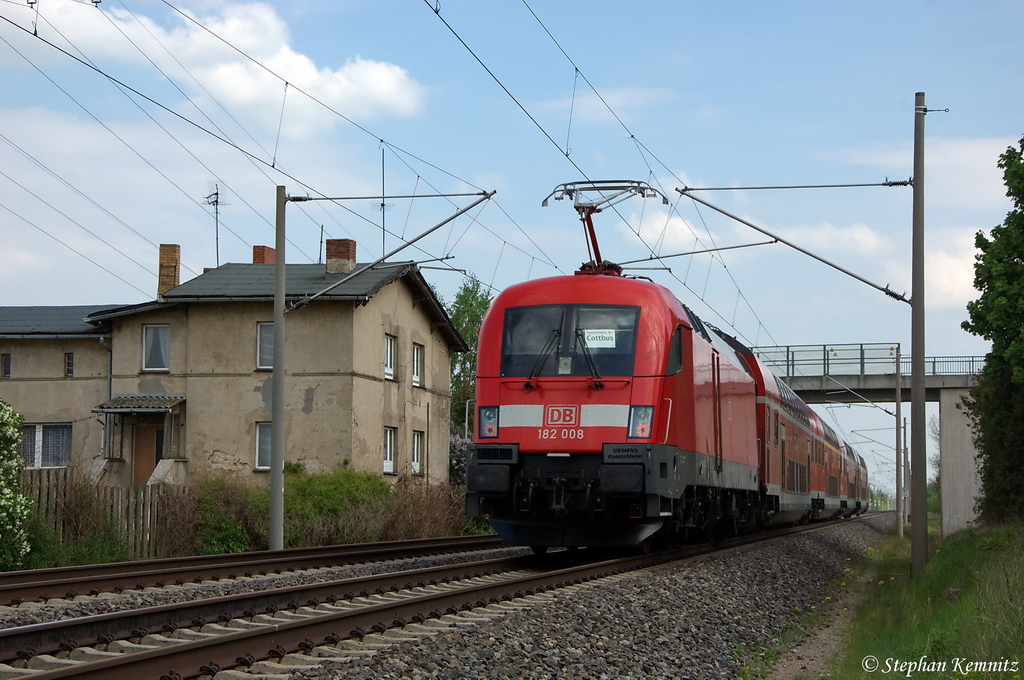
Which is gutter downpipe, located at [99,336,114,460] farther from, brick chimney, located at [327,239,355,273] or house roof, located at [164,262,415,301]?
brick chimney, located at [327,239,355,273]

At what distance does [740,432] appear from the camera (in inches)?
782

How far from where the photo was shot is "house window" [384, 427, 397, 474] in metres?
32.3

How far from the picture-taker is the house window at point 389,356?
3247 cm

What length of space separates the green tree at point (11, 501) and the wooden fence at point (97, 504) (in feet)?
3.11

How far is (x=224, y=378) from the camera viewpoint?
99.6ft

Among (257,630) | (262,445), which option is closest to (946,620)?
(257,630)

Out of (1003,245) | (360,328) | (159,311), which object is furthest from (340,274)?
(1003,245)

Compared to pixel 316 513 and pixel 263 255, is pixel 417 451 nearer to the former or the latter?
pixel 263 255

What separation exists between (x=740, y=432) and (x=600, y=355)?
260 inches

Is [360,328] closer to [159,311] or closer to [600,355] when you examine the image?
[159,311]

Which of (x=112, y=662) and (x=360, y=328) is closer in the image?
(x=112, y=662)

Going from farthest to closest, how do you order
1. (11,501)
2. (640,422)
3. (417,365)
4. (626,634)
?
(417,365)
(11,501)
(640,422)
(626,634)

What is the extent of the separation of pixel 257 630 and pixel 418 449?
2754 cm

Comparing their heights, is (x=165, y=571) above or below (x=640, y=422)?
below
